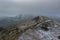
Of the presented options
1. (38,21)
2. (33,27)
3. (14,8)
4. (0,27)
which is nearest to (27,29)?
(33,27)

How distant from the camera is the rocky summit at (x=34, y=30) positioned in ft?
6.75

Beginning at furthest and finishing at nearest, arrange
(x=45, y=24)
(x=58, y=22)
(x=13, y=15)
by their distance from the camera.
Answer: (x=13, y=15) < (x=58, y=22) < (x=45, y=24)

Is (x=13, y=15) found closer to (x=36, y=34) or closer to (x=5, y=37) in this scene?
(x=5, y=37)

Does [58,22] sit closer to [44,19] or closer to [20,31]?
[44,19]

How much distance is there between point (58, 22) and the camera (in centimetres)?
236

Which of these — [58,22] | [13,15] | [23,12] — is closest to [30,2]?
[23,12]

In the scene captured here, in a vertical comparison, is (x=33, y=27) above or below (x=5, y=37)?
above

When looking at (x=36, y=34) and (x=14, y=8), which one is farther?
(x=14, y=8)

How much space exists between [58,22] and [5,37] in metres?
1.06

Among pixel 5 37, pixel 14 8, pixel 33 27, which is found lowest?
pixel 5 37

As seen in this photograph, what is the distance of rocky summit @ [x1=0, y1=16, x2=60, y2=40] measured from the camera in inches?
81.0

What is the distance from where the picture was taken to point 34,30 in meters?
2.13

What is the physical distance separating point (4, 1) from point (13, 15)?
401mm

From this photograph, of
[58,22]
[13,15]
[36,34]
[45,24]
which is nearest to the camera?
[36,34]
